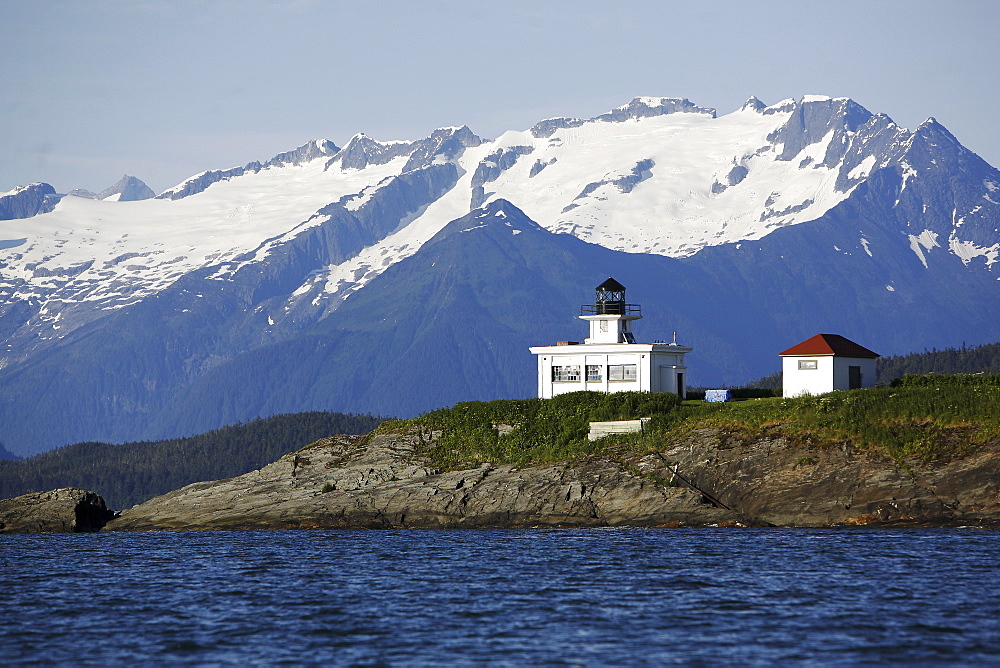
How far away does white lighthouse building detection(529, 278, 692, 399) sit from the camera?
324 feet

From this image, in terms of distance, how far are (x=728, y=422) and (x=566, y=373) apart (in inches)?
753

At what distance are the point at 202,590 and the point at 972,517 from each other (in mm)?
40746

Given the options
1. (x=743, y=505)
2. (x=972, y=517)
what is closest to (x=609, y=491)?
(x=743, y=505)

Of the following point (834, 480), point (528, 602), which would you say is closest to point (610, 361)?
point (834, 480)

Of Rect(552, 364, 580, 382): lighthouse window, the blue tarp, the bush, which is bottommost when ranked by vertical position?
the blue tarp

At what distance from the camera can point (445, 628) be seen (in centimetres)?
4288

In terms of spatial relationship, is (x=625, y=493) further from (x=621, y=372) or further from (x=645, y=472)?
(x=621, y=372)

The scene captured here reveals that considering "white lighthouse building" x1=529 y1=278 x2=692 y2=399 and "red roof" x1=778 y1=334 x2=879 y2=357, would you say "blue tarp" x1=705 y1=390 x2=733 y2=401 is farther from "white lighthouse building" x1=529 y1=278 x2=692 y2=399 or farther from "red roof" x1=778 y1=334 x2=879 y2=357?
"red roof" x1=778 y1=334 x2=879 y2=357

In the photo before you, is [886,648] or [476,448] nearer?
[886,648]

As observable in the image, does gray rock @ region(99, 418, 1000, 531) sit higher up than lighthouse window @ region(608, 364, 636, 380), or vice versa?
lighthouse window @ region(608, 364, 636, 380)

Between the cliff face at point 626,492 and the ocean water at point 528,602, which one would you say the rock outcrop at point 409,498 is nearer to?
the cliff face at point 626,492

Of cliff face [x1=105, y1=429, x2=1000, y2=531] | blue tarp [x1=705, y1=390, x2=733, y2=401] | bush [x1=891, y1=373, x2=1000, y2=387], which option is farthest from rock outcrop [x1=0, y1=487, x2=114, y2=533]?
bush [x1=891, y1=373, x2=1000, y2=387]

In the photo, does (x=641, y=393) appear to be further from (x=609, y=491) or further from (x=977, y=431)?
(x=977, y=431)

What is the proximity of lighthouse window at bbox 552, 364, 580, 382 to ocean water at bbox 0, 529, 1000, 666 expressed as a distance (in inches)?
1171
